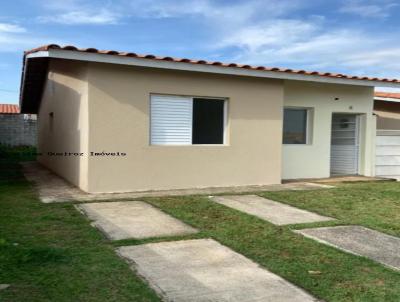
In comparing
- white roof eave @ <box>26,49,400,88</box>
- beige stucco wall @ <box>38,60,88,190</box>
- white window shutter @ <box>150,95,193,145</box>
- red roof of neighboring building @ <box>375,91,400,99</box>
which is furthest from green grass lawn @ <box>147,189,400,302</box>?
red roof of neighboring building @ <box>375,91,400,99</box>

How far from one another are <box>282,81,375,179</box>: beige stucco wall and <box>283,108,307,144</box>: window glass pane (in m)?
0.21

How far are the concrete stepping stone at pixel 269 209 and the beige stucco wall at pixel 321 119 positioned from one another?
3761 millimetres

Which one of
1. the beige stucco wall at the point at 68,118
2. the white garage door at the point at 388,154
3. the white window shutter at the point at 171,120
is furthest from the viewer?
the white garage door at the point at 388,154

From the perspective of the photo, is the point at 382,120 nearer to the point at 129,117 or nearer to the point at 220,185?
the point at 220,185

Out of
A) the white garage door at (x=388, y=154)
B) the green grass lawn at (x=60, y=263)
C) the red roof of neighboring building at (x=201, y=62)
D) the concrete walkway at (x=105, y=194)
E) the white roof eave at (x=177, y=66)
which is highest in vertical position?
the red roof of neighboring building at (x=201, y=62)

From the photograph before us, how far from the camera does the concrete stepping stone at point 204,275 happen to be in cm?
375

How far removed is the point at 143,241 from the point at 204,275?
1.35 m

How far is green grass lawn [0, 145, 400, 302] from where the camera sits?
12.5 ft

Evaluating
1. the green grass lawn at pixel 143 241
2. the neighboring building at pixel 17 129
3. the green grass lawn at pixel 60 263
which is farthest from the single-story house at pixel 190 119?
the neighboring building at pixel 17 129

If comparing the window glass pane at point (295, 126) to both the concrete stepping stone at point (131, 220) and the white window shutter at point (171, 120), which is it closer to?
the white window shutter at point (171, 120)

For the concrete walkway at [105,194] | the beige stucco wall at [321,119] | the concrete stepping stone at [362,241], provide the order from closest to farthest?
the concrete stepping stone at [362,241]
the concrete walkway at [105,194]
the beige stucco wall at [321,119]

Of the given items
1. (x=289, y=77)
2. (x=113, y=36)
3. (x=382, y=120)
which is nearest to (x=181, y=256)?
(x=289, y=77)

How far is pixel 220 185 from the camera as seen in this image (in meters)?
10.4

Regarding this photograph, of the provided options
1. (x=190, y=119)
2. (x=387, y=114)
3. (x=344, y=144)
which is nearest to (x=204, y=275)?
(x=190, y=119)
